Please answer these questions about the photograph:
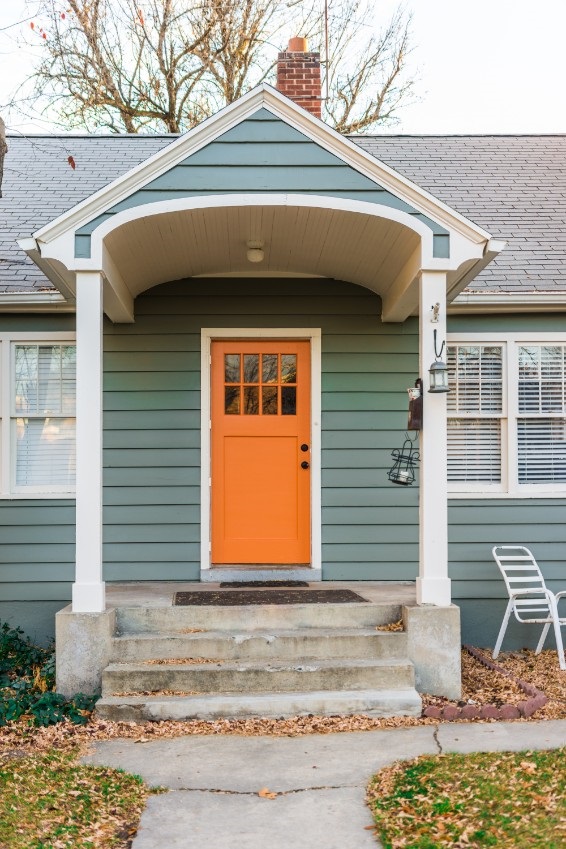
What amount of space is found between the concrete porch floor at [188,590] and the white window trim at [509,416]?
101 cm

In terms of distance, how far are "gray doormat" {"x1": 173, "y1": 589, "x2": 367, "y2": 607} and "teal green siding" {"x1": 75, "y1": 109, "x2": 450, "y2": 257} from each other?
8.63ft

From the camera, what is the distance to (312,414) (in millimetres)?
6738

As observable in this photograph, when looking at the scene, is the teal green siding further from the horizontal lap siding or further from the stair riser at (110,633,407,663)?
the stair riser at (110,633,407,663)

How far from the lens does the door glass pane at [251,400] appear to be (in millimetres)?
6805

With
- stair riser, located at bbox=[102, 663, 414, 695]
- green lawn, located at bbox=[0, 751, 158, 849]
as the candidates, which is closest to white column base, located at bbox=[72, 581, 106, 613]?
stair riser, located at bbox=[102, 663, 414, 695]

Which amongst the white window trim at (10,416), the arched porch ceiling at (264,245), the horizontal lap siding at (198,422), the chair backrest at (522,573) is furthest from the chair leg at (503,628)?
the white window trim at (10,416)

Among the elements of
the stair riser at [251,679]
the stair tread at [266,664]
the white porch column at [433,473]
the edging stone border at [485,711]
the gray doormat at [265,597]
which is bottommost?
the edging stone border at [485,711]

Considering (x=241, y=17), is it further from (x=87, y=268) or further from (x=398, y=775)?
(x=398, y=775)

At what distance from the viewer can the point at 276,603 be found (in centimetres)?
549

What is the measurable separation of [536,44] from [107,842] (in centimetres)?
1403

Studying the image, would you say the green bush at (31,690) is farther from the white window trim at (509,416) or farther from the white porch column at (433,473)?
the white window trim at (509,416)

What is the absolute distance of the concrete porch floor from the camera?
5.56 m

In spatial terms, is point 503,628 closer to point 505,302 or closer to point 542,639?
point 542,639

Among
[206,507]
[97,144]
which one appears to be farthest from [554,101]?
[206,507]
